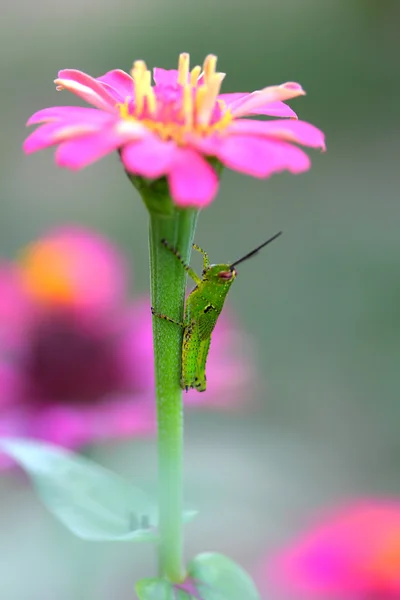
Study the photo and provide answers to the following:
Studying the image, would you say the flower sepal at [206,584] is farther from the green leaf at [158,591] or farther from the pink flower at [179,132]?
the pink flower at [179,132]

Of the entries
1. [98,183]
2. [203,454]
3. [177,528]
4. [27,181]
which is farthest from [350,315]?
[177,528]

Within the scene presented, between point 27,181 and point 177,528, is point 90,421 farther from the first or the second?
point 27,181

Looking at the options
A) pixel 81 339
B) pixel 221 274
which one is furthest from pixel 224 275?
pixel 81 339

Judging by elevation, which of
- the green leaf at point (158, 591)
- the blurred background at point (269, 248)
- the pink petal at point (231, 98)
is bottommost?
the green leaf at point (158, 591)

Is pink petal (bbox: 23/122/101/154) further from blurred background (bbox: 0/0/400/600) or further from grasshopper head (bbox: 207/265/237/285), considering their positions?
blurred background (bbox: 0/0/400/600)

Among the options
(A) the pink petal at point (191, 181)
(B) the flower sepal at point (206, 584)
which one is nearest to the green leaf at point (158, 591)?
(B) the flower sepal at point (206, 584)

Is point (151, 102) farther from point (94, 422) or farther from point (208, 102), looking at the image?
point (94, 422)

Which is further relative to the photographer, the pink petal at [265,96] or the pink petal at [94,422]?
the pink petal at [94,422]
